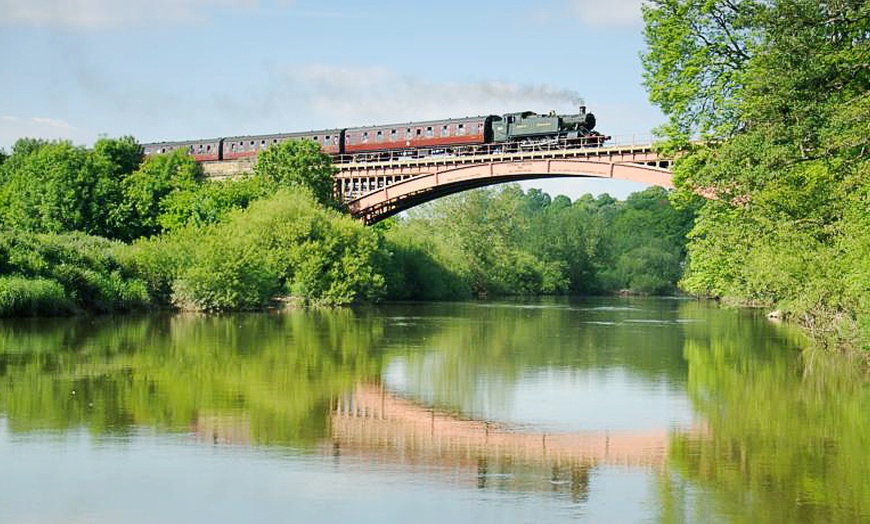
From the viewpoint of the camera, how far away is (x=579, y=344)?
94.4 feet

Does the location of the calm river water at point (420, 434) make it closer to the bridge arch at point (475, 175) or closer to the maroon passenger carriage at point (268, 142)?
the bridge arch at point (475, 175)

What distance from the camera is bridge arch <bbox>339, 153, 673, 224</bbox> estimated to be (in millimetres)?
49188

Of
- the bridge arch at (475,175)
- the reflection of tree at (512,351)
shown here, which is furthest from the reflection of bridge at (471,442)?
the bridge arch at (475,175)

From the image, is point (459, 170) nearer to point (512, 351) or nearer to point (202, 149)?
point (202, 149)

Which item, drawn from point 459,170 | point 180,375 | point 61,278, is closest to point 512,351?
point 180,375

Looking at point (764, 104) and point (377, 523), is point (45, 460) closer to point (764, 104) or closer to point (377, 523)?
point (377, 523)

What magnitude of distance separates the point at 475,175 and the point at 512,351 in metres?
30.6

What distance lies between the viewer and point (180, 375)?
→ 755 inches

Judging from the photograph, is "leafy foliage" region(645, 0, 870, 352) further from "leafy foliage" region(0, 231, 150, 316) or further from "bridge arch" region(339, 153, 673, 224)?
"leafy foliage" region(0, 231, 150, 316)

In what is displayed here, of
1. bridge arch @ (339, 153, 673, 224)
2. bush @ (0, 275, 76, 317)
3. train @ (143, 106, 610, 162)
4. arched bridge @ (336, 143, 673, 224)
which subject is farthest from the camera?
train @ (143, 106, 610, 162)

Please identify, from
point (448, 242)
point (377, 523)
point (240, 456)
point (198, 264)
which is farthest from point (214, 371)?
point (448, 242)

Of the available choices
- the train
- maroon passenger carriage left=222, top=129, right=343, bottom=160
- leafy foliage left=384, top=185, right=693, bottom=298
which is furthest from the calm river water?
maroon passenger carriage left=222, top=129, right=343, bottom=160

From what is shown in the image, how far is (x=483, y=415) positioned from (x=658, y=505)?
5.58 m

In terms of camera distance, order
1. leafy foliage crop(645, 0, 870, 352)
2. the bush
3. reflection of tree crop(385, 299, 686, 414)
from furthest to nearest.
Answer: the bush, leafy foliage crop(645, 0, 870, 352), reflection of tree crop(385, 299, 686, 414)
